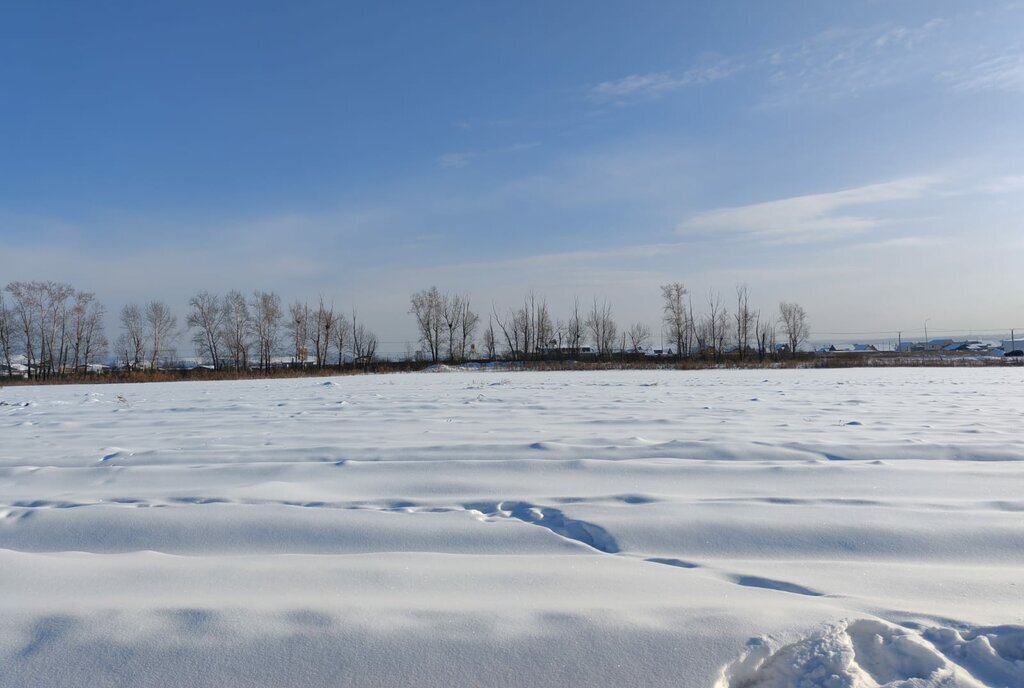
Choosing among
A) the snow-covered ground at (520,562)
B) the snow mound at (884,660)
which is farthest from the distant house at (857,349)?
the snow mound at (884,660)

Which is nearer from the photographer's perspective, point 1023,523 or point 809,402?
point 1023,523

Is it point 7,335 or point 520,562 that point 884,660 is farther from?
point 7,335

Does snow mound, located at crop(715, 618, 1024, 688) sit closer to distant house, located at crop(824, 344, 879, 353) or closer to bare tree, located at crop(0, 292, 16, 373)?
bare tree, located at crop(0, 292, 16, 373)

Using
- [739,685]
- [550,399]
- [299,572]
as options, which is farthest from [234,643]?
[550,399]

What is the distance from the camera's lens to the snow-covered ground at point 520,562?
1340mm

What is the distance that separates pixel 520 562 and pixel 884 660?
39.9 inches

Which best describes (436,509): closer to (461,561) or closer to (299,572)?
(461,561)

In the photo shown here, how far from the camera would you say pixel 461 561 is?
1.96m

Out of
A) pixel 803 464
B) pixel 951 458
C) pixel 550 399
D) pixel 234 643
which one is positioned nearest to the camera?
pixel 234 643

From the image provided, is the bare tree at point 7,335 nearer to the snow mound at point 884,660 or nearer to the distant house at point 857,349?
the snow mound at point 884,660

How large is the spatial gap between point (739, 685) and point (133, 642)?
1399 millimetres

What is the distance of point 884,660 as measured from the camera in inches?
52.6

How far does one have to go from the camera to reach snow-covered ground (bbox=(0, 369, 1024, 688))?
1.34m

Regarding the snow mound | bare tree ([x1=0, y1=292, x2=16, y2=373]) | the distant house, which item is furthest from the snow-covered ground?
the distant house
